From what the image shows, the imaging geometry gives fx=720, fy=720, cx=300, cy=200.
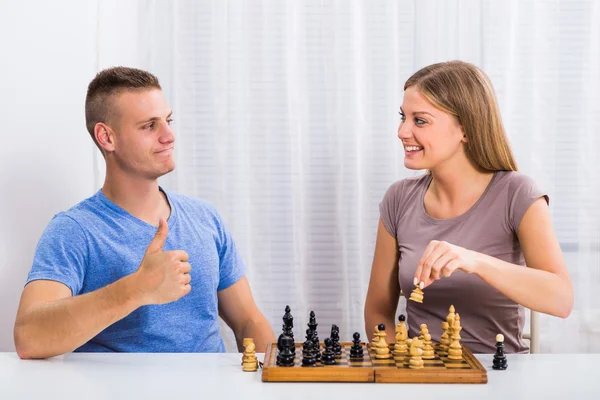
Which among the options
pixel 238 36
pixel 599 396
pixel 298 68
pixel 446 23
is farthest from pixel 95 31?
pixel 599 396

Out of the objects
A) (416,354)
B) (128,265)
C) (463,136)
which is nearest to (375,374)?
(416,354)

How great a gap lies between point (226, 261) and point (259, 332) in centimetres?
26

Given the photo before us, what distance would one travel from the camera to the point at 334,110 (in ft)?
9.17

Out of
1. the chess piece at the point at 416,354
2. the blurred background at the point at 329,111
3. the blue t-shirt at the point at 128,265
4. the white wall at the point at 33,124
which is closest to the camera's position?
the chess piece at the point at 416,354

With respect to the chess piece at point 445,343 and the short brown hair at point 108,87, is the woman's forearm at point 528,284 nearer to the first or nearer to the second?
the chess piece at point 445,343

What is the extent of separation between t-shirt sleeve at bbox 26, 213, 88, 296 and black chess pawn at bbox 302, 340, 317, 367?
741mm

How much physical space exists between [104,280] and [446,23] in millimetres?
1590

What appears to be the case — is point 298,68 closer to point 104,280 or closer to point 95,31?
point 95,31

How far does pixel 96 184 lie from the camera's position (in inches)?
110

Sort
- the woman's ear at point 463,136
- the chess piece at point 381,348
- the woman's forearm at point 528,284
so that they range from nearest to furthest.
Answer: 1. the chess piece at point 381,348
2. the woman's forearm at point 528,284
3. the woman's ear at point 463,136

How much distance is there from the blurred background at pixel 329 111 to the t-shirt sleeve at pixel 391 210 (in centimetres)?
32

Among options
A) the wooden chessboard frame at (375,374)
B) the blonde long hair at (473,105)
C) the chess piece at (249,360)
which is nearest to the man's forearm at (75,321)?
the chess piece at (249,360)

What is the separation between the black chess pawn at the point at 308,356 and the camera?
5.28 feet

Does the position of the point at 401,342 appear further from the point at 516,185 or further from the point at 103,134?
the point at 103,134
